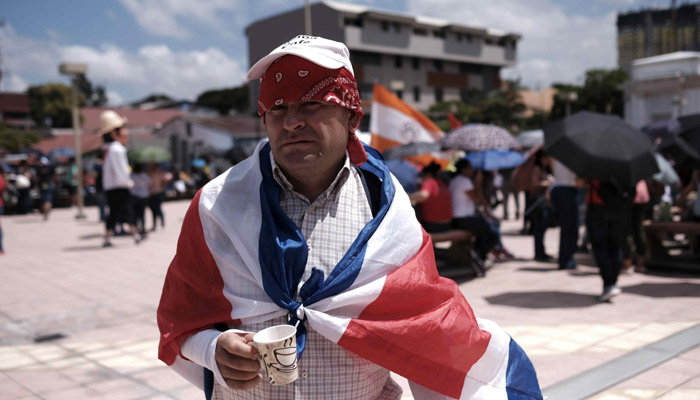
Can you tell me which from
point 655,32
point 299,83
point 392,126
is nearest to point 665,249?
point 392,126

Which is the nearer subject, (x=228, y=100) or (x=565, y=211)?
(x=565, y=211)

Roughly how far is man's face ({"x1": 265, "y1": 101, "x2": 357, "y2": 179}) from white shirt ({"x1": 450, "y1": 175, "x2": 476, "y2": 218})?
21.2 ft

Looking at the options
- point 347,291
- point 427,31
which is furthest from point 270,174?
point 427,31

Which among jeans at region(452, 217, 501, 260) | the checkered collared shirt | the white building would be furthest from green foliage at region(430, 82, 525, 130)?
the checkered collared shirt

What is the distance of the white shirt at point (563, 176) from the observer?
8.20m

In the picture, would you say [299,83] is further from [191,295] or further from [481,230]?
[481,230]

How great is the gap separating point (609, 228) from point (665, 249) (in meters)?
2.52

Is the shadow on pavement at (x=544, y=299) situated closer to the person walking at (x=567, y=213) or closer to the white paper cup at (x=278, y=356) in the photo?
the person walking at (x=567, y=213)

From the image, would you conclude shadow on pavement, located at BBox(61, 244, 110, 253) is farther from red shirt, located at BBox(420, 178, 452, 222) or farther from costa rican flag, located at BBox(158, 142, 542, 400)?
costa rican flag, located at BBox(158, 142, 542, 400)

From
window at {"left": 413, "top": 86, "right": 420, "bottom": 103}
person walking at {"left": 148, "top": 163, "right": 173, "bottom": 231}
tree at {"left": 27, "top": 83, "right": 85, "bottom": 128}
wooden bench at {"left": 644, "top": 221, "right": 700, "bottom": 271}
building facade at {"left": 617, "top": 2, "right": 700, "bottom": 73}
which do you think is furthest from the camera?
building facade at {"left": 617, "top": 2, "right": 700, "bottom": 73}

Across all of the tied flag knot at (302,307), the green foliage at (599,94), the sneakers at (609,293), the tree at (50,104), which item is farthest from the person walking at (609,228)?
the tree at (50,104)

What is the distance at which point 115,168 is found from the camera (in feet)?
33.7

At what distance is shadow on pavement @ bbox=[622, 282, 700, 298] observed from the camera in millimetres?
6523

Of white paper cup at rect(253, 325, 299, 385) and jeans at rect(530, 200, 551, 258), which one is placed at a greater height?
white paper cup at rect(253, 325, 299, 385)
